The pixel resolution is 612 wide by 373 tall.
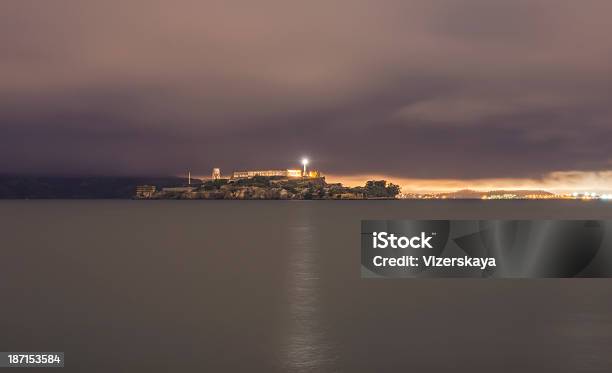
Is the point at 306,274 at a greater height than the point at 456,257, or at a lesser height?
lesser

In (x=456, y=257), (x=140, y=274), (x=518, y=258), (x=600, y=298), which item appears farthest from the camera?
(x=140, y=274)

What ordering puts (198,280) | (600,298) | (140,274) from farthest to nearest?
(140,274) → (198,280) → (600,298)

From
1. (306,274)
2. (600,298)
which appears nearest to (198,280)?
(306,274)

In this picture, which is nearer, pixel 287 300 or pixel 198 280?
pixel 287 300

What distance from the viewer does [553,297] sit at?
1323 inches

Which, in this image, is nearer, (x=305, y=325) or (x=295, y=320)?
(x=305, y=325)

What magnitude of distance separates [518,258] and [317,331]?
12567 millimetres

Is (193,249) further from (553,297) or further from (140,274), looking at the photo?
(553,297)

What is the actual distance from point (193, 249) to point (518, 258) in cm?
4567

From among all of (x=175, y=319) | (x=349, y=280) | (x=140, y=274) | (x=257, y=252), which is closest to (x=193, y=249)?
(x=257, y=252)

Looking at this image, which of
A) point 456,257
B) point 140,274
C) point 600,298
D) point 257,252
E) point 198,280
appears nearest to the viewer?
point 456,257

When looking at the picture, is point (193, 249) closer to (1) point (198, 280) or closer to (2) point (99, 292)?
(1) point (198, 280)

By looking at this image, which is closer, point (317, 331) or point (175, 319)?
point (317, 331)

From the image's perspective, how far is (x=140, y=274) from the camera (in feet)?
148
